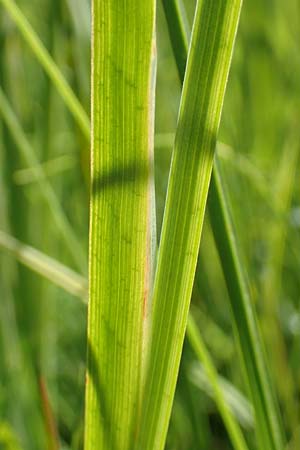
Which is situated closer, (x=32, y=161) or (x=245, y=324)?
(x=245, y=324)

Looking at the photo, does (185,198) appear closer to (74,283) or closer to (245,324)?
(245,324)

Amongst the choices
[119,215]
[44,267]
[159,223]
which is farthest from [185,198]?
[159,223]

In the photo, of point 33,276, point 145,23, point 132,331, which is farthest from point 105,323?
point 33,276

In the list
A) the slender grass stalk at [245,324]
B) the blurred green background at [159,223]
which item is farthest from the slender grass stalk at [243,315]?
the blurred green background at [159,223]

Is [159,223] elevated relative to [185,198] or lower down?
lower down

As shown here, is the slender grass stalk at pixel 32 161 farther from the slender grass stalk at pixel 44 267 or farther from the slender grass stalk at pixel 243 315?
the slender grass stalk at pixel 243 315

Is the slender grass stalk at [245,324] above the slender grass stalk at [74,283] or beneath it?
above

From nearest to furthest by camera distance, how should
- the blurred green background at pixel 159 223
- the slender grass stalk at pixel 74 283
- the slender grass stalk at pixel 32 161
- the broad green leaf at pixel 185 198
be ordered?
the broad green leaf at pixel 185 198 < the slender grass stalk at pixel 74 283 < the slender grass stalk at pixel 32 161 < the blurred green background at pixel 159 223
